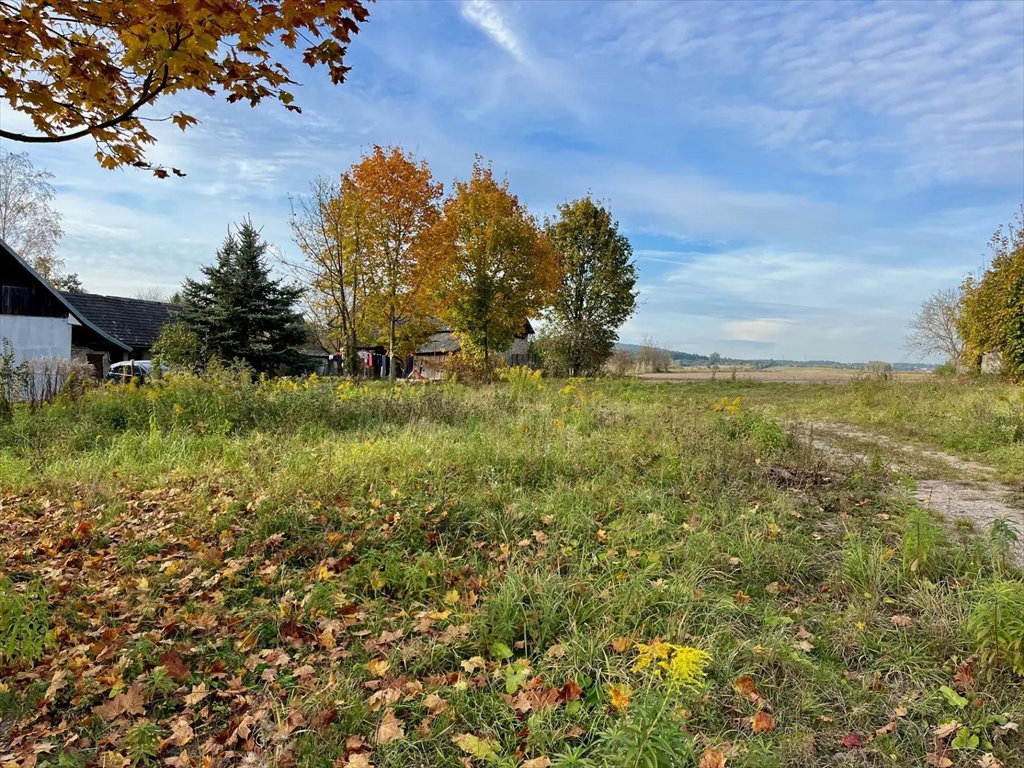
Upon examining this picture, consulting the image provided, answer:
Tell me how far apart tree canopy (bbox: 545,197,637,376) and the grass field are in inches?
980

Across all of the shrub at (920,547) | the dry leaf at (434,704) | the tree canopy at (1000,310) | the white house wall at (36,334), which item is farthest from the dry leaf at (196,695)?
the white house wall at (36,334)

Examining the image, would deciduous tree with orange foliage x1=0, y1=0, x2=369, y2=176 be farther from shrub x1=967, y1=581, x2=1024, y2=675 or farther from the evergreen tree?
the evergreen tree

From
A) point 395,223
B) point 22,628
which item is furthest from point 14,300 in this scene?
point 22,628

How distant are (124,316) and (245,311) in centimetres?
1078

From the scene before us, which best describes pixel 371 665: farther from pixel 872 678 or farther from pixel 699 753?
pixel 872 678

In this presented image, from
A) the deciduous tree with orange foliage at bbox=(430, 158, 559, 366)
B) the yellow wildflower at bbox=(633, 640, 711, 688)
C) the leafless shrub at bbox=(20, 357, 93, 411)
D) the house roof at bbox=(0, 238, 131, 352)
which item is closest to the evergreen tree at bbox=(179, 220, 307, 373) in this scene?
the house roof at bbox=(0, 238, 131, 352)

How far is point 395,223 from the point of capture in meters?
21.5

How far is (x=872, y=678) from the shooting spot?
262cm

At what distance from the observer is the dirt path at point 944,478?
4779 mm

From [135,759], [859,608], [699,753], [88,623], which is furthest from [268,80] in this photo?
[859,608]

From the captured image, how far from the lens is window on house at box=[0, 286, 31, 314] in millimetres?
19969

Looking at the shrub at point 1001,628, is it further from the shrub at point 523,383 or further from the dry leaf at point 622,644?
the shrub at point 523,383

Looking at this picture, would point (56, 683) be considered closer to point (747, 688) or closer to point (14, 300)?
point (747, 688)

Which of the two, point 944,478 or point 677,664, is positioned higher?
point 944,478
